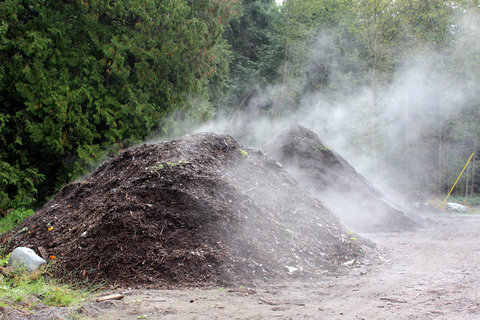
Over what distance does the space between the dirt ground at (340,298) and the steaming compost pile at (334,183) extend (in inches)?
146

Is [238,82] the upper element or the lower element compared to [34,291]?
upper

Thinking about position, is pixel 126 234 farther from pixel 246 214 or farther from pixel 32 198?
pixel 32 198

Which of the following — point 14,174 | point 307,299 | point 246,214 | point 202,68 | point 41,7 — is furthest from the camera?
point 202,68

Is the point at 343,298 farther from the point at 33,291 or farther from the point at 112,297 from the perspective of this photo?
the point at 33,291

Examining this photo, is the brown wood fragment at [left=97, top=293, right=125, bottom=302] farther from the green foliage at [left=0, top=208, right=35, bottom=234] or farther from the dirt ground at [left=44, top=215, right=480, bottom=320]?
the green foliage at [left=0, top=208, right=35, bottom=234]

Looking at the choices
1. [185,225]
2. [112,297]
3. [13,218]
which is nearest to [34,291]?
[112,297]

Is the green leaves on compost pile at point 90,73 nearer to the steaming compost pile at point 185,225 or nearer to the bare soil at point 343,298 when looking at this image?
the steaming compost pile at point 185,225

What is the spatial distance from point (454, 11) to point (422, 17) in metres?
2.04

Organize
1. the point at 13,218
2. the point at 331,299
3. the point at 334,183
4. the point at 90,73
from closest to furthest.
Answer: the point at 331,299 → the point at 13,218 → the point at 90,73 → the point at 334,183

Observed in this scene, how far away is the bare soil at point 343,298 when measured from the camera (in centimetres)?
311

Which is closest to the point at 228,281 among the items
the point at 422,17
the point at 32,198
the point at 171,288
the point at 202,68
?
the point at 171,288

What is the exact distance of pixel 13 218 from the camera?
7738 mm

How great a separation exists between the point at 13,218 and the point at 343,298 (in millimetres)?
7639

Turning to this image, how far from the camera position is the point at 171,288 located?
3.68 metres
